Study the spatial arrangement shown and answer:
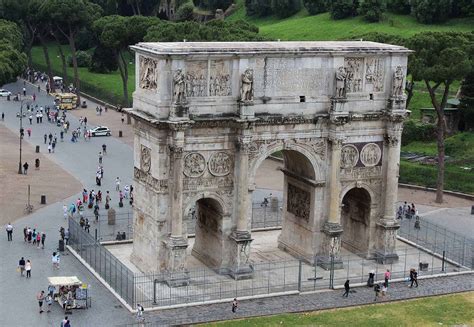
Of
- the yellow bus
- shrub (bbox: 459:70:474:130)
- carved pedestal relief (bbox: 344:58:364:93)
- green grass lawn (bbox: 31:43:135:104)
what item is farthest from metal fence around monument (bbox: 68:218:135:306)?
green grass lawn (bbox: 31:43:135:104)

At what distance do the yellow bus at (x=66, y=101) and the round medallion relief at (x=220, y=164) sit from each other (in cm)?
6603

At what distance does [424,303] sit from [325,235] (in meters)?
8.52

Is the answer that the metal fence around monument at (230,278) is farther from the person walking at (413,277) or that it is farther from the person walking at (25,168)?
the person walking at (25,168)

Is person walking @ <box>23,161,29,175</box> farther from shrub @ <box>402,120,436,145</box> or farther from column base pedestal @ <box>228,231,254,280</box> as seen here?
shrub @ <box>402,120,436,145</box>

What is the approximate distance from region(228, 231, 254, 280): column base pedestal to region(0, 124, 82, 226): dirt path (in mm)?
21020

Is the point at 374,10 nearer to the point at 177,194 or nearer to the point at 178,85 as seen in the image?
the point at 178,85

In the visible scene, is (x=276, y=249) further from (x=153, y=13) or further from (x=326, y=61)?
(x=153, y=13)

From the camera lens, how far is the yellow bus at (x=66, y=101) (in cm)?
12488

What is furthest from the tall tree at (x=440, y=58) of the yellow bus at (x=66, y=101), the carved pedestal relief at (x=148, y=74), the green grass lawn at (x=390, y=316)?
the yellow bus at (x=66, y=101)

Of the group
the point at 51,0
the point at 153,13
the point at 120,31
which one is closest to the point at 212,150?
the point at 120,31

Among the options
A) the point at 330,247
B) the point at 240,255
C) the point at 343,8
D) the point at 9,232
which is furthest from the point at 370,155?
the point at 343,8

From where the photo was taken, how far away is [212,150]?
6194 cm

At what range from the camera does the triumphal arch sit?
6062cm

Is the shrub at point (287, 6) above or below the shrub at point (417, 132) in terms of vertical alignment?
above
